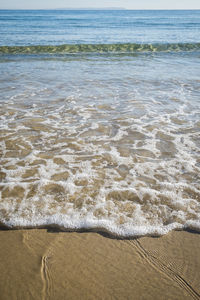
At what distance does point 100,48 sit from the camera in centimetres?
1623

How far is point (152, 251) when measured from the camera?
2.19 m

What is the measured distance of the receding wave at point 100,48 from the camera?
1532cm

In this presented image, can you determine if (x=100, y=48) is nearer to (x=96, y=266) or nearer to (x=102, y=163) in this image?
(x=102, y=163)

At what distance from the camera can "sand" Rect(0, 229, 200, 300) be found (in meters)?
1.85

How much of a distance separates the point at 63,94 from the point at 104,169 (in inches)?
171

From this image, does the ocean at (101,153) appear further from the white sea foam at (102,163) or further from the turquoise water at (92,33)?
the turquoise water at (92,33)

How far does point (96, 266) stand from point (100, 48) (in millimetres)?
16655

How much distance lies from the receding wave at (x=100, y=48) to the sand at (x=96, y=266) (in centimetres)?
1528

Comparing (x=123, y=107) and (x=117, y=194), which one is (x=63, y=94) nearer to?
(x=123, y=107)

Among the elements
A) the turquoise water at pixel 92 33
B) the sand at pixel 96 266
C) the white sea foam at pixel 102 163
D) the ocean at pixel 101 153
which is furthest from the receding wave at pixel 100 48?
the sand at pixel 96 266

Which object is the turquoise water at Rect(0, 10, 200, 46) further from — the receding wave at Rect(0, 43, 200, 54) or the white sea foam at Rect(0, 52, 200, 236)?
the white sea foam at Rect(0, 52, 200, 236)

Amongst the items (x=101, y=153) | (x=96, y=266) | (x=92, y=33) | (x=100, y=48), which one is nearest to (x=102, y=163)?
(x=101, y=153)

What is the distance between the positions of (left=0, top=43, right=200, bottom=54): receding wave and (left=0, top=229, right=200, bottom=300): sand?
15277 mm

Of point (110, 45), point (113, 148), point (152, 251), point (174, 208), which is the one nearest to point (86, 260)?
point (152, 251)
